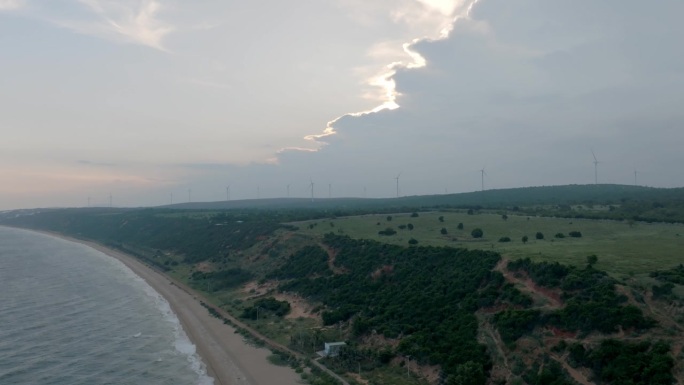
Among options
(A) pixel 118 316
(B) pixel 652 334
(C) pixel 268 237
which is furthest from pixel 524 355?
(C) pixel 268 237

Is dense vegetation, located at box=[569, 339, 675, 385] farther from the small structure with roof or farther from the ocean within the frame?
the ocean

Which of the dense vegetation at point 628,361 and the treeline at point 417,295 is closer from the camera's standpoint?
the dense vegetation at point 628,361

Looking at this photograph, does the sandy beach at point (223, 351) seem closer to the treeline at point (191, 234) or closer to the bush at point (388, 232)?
the treeline at point (191, 234)

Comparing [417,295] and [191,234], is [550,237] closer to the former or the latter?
[417,295]

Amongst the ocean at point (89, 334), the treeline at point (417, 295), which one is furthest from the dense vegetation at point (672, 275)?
the ocean at point (89, 334)

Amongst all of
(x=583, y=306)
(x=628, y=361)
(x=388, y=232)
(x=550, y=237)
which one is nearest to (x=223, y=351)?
(x=583, y=306)
